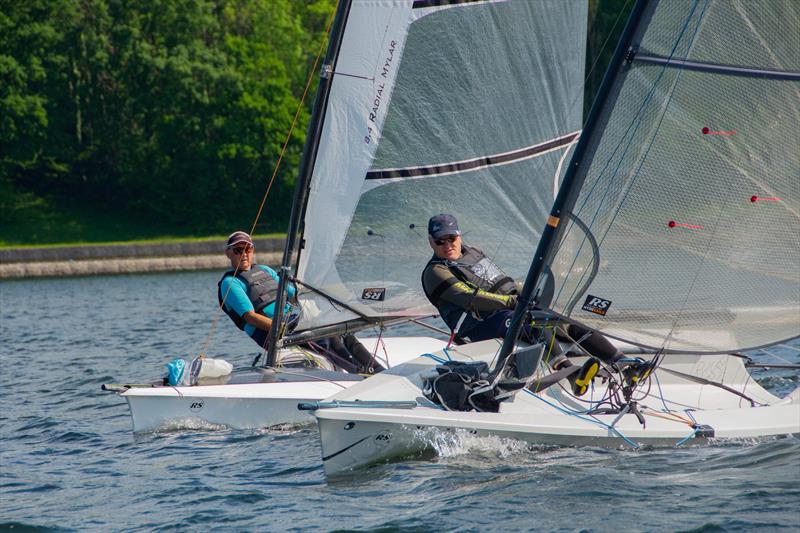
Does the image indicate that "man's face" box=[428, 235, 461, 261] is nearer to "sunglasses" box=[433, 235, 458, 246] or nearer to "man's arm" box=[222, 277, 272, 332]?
"sunglasses" box=[433, 235, 458, 246]

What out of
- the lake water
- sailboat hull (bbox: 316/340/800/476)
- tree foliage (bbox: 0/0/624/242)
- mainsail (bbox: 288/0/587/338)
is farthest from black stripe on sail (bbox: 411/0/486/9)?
tree foliage (bbox: 0/0/624/242)

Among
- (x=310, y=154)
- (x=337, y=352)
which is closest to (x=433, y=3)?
(x=310, y=154)

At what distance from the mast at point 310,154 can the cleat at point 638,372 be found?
3.16m

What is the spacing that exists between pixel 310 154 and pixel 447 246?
2099mm

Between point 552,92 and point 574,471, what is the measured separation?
4608mm

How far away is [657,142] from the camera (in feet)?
20.7

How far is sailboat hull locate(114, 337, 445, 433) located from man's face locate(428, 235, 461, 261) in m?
1.40

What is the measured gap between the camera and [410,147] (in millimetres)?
9047

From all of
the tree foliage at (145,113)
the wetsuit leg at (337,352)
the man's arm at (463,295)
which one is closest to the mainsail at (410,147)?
the wetsuit leg at (337,352)

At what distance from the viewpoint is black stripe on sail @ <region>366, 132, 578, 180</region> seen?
902cm

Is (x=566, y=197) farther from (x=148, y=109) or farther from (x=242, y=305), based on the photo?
(x=148, y=109)

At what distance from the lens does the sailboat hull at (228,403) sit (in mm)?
7941

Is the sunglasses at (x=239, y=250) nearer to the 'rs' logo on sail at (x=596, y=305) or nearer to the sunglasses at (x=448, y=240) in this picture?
the sunglasses at (x=448, y=240)

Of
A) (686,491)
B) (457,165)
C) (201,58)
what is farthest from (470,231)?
(201,58)
